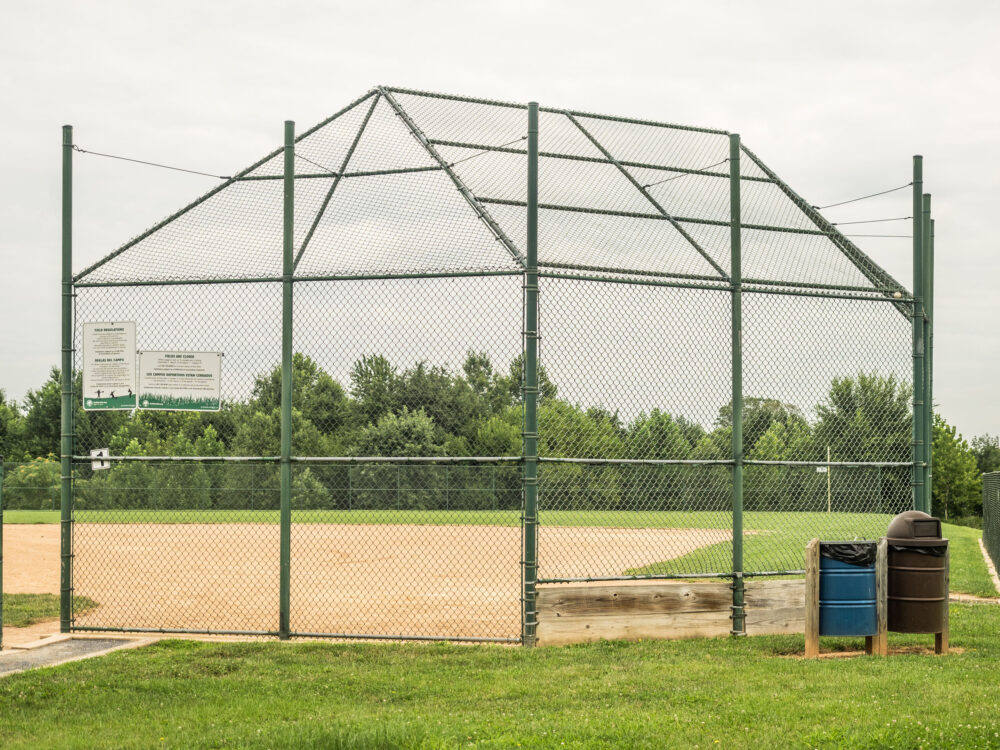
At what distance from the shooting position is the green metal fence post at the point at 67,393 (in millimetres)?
9406

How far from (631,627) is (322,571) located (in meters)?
11.4

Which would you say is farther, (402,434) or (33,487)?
(33,487)

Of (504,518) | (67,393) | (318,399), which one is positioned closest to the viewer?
(67,393)

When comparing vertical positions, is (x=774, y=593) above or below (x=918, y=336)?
below

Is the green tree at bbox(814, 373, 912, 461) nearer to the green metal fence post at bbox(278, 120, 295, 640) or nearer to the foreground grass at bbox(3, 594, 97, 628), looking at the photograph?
the green metal fence post at bbox(278, 120, 295, 640)

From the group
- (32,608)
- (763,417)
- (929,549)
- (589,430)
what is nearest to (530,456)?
(589,430)

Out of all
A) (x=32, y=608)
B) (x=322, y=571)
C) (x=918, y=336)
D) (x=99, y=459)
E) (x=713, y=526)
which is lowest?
(x=322, y=571)

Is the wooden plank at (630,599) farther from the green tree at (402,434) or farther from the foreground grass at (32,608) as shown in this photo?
the foreground grass at (32,608)

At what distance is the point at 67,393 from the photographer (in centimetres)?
954

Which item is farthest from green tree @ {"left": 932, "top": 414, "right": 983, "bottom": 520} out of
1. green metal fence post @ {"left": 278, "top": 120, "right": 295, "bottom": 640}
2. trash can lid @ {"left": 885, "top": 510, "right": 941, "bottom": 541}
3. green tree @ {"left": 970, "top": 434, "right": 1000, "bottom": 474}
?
green metal fence post @ {"left": 278, "top": 120, "right": 295, "bottom": 640}

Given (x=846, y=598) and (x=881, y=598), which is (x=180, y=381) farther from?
(x=881, y=598)

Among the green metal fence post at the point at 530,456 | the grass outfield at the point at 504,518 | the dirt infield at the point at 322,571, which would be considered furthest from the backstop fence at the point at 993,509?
the green metal fence post at the point at 530,456

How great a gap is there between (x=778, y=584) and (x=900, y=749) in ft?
13.2

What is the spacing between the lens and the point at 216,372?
9.38 meters
